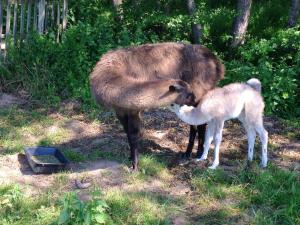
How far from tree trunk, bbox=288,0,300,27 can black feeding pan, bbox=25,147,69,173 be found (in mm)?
4961

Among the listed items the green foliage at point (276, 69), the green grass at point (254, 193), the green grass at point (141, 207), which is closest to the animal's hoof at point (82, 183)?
the green grass at point (141, 207)

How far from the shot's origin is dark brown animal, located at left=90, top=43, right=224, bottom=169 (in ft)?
17.4

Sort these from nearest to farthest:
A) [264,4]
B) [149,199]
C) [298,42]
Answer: [149,199] → [298,42] → [264,4]

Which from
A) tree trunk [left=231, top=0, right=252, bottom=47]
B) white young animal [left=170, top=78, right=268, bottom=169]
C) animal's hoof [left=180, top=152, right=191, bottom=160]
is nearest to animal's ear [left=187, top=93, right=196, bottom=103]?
white young animal [left=170, top=78, right=268, bottom=169]

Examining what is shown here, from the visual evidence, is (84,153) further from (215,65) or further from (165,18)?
(165,18)

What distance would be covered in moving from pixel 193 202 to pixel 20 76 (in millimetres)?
4687

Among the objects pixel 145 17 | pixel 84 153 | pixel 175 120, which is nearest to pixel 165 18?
pixel 145 17

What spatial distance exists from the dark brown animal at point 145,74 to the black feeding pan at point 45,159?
0.89 m

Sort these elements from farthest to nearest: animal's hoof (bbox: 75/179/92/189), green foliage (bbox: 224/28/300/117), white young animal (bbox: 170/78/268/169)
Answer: green foliage (bbox: 224/28/300/117)
white young animal (bbox: 170/78/268/169)
animal's hoof (bbox: 75/179/92/189)

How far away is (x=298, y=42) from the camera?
7957 millimetres

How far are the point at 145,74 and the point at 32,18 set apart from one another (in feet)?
14.0

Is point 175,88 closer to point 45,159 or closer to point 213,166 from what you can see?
point 213,166

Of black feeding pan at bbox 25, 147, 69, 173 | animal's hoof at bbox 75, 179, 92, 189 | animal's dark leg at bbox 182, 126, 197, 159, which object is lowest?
Result: animal's hoof at bbox 75, 179, 92, 189

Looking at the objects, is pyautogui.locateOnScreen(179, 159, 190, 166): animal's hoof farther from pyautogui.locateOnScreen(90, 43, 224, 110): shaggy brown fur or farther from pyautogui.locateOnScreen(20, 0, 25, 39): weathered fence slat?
pyautogui.locateOnScreen(20, 0, 25, 39): weathered fence slat
